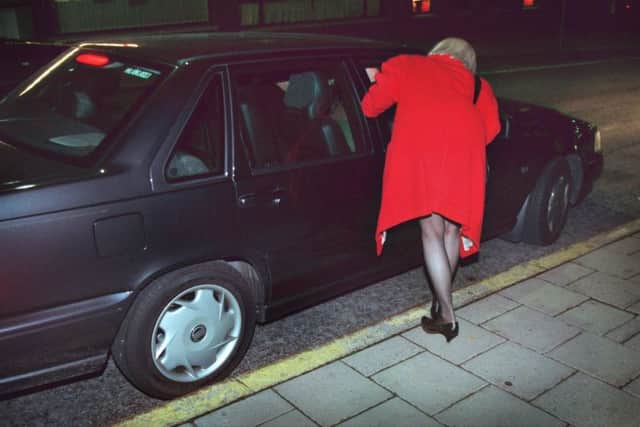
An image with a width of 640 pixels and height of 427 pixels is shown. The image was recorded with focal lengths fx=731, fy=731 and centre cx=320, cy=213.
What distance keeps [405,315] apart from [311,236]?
3.24 feet

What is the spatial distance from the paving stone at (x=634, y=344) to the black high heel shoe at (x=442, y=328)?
0.94 m

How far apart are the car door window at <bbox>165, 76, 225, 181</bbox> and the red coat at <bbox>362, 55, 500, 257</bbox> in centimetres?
89

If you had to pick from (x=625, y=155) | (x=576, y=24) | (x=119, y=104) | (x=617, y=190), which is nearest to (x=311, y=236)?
(x=119, y=104)

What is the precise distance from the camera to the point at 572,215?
21.2 feet

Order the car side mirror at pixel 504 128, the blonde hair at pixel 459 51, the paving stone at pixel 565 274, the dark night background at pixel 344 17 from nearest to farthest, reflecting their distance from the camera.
Result: the blonde hair at pixel 459 51
the car side mirror at pixel 504 128
the paving stone at pixel 565 274
the dark night background at pixel 344 17

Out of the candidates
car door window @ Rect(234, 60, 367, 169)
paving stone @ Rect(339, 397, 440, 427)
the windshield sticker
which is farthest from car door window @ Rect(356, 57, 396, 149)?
paving stone @ Rect(339, 397, 440, 427)

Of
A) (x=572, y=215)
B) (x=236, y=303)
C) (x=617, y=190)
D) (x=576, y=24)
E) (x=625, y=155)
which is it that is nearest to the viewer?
(x=236, y=303)

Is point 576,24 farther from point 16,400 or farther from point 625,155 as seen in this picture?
point 16,400

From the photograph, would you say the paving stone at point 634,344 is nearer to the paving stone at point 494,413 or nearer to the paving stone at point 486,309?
the paving stone at point 486,309

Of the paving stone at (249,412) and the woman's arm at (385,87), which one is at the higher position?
the woman's arm at (385,87)

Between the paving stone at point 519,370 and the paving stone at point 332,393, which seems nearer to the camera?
the paving stone at point 332,393

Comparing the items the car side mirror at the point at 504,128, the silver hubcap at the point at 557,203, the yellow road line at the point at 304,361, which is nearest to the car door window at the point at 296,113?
the yellow road line at the point at 304,361

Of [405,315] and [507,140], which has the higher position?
[507,140]

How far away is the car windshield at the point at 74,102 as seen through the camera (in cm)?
340
